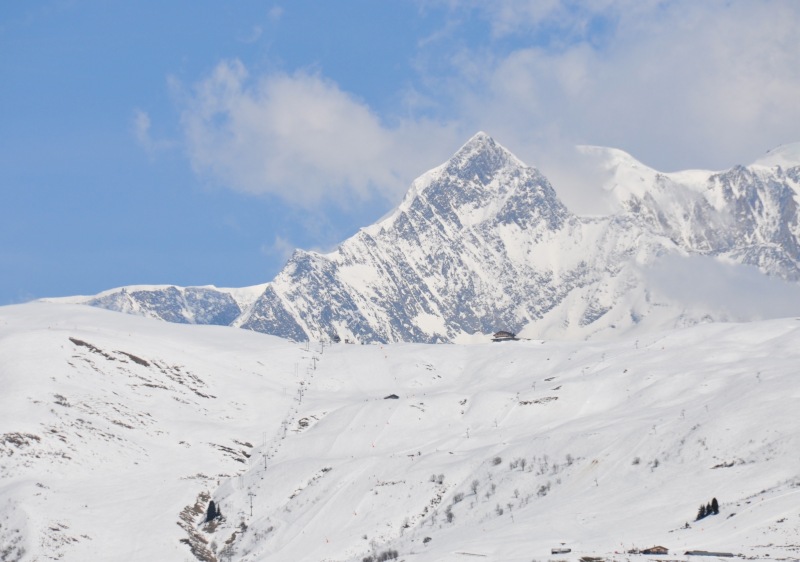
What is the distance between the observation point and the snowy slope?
8394cm

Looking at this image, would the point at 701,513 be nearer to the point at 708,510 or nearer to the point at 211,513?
the point at 708,510

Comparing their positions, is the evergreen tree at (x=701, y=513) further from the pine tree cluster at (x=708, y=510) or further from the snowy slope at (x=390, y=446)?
the snowy slope at (x=390, y=446)

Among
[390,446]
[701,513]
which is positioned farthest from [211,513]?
[701,513]

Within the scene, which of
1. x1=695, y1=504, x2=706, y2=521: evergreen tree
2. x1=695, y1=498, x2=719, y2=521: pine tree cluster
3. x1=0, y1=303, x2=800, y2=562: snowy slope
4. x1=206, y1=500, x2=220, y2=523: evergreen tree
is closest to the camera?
x1=695, y1=498, x2=719, y2=521: pine tree cluster

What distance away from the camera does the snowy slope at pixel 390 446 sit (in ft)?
275

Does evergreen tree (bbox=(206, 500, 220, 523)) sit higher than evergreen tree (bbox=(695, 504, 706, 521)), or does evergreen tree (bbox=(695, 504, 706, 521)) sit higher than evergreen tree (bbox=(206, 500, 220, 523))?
evergreen tree (bbox=(206, 500, 220, 523))

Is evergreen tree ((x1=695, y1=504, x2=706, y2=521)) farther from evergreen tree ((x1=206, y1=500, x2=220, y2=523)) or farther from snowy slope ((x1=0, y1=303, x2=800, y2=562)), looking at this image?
evergreen tree ((x1=206, y1=500, x2=220, y2=523))

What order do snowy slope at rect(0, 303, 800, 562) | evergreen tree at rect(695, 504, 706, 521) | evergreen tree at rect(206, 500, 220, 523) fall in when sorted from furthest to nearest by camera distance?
evergreen tree at rect(206, 500, 220, 523), snowy slope at rect(0, 303, 800, 562), evergreen tree at rect(695, 504, 706, 521)

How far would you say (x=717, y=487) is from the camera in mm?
83938

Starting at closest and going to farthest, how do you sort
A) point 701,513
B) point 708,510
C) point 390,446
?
point 708,510
point 701,513
point 390,446

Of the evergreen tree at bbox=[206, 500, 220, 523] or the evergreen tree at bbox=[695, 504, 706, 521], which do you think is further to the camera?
the evergreen tree at bbox=[206, 500, 220, 523]

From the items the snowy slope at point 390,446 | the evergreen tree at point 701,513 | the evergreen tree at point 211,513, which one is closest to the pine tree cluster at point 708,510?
the evergreen tree at point 701,513

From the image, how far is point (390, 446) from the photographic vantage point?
140 m

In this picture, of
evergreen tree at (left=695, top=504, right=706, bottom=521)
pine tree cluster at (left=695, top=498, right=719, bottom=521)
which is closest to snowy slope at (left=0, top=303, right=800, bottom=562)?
pine tree cluster at (left=695, top=498, right=719, bottom=521)
